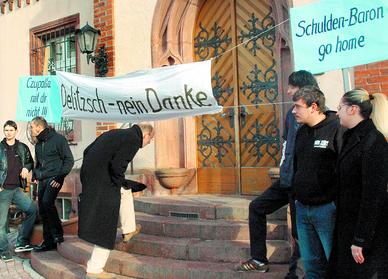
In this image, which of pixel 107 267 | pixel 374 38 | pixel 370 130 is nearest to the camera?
pixel 370 130

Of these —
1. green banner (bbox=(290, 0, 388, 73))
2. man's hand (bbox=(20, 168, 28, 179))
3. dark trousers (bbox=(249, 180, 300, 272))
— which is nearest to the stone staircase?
dark trousers (bbox=(249, 180, 300, 272))

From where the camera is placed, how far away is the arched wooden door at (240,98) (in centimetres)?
755

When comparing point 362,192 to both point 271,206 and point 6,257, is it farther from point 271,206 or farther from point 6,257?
point 6,257

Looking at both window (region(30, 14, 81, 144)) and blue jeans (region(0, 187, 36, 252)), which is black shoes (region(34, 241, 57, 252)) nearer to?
blue jeans (region(0, 187, 36, 252))

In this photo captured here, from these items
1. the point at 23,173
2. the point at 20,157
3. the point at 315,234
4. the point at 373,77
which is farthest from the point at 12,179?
the point at 373,77

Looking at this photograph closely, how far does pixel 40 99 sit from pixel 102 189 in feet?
13.4

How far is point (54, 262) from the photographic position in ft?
20.4

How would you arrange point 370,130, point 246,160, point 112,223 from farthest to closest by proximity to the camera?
point 246,160
point 112,223
point 370,130

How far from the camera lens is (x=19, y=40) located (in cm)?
1140

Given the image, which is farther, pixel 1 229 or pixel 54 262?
pixel 1 229

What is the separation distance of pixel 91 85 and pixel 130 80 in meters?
0.73

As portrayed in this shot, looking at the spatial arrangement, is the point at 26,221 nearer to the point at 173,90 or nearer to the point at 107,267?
the point at 107,267

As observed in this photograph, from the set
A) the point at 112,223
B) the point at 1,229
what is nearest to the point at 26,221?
the point at 1,229

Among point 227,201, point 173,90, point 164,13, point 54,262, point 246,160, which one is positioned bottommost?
point 54,262
